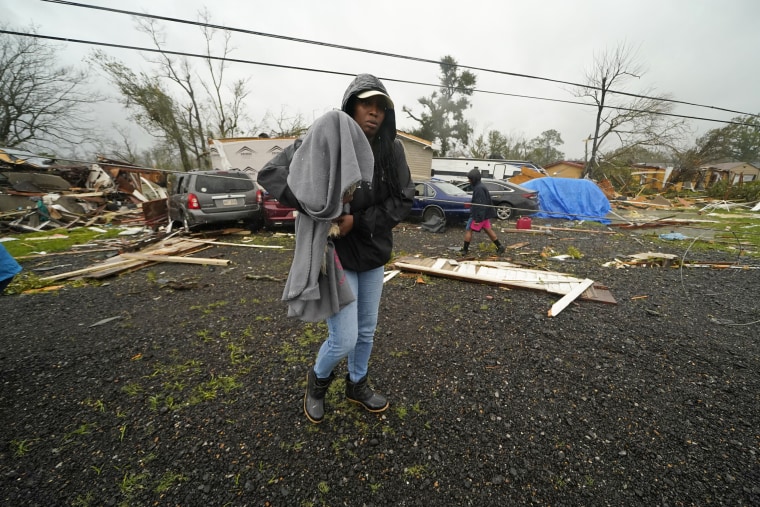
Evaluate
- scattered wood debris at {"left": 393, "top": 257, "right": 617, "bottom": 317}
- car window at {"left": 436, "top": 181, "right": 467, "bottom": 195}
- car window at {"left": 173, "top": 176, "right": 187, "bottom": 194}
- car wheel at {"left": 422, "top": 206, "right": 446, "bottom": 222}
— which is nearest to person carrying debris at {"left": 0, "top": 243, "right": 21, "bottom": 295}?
scattered wood debris at {"left": 393, "top": 257, "right": 617, "bottom": 317}

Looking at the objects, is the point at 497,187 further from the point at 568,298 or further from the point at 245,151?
the point at 245,151

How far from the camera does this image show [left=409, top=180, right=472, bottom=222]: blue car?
9094 millimetres

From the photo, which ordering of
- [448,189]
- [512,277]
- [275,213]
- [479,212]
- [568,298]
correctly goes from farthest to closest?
[448,189]
[275,213]
[479,212]
[512,277]
[568,298]

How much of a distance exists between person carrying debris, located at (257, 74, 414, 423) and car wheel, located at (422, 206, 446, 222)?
7.58m

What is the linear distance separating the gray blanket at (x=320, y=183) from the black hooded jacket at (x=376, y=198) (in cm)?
16

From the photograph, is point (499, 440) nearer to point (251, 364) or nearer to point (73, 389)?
point (251, 364)

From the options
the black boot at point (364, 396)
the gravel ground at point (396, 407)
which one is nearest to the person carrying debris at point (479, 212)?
the gravel ground at point (396, 407)

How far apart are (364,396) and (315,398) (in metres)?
0.35

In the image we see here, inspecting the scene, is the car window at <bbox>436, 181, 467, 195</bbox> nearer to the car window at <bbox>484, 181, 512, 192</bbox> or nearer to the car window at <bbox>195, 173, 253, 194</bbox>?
the car window at <bbox>484, 181, 512, 192</bbox>

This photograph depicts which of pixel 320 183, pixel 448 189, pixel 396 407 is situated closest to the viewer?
pixel 320 183

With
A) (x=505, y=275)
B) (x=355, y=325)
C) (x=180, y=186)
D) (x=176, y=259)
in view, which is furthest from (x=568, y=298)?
(x=180, y=186)

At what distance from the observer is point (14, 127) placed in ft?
57.2

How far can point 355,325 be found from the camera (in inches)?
66.4

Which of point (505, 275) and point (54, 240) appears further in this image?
point (54, 240)
